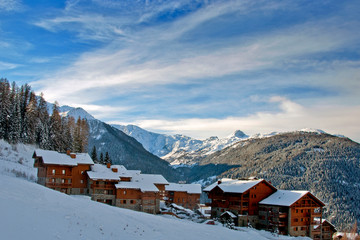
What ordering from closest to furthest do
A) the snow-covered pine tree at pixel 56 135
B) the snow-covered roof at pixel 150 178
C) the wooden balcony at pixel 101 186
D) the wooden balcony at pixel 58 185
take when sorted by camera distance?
the wooden balcony at pixel 58 185, the wooden balcony at pixel 101 186, the snow-covered roof at pixel 150 178, the snow-covered pine tree at pixel 56 135

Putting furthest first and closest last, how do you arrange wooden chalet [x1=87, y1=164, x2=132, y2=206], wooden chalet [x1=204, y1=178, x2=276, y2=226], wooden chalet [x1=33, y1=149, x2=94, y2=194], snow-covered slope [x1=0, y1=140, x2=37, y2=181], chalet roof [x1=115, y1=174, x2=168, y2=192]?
1. wooden chalet [x1=204, y1=178, x2=276, y2=226]
2. chalet roof [x1=115, y1=174, x2=168, y2=192]
3. wooden chalet [x1=87, y1=164, x2=132, y2=206]
4. wooden chalet [x1=33, y1=149, x2=94, y2=194]
5. snow-covered slope [x1=0, y1=140, x2=37, y2=181]

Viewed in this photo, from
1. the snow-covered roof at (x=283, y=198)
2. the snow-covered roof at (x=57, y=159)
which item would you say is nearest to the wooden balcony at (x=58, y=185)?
the snow-covered roof at (x=57, y=159)

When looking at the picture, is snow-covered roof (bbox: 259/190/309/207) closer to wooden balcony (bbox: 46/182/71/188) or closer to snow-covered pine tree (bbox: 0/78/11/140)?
wooden balcony (bbox: 46/182/71/188)

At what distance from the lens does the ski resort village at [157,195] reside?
6925 cm

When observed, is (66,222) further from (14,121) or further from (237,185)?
(14,121)

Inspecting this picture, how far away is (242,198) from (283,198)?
9.11 meters

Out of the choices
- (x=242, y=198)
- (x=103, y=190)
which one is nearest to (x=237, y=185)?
(x=242, y=198)

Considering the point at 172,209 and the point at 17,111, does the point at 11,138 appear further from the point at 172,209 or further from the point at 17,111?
the point at 172,209

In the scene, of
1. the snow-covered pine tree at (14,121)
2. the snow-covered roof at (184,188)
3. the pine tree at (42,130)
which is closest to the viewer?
the snow-covered pine tree at (14,121)

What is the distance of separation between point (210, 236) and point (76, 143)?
74.5 m

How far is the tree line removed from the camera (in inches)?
3258

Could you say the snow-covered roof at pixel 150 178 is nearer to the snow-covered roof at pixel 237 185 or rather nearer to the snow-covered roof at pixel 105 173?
the snow-covered roof at pixel 105 173

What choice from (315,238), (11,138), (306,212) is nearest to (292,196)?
(306,212)

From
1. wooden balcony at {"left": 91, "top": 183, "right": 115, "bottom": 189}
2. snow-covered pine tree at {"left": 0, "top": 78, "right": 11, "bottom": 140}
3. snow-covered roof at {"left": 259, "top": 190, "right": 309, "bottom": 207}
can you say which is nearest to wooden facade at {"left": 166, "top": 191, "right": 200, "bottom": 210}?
wooden balcony at {"left": 91, "top": 183, "right": 115, "bottom": 189}
